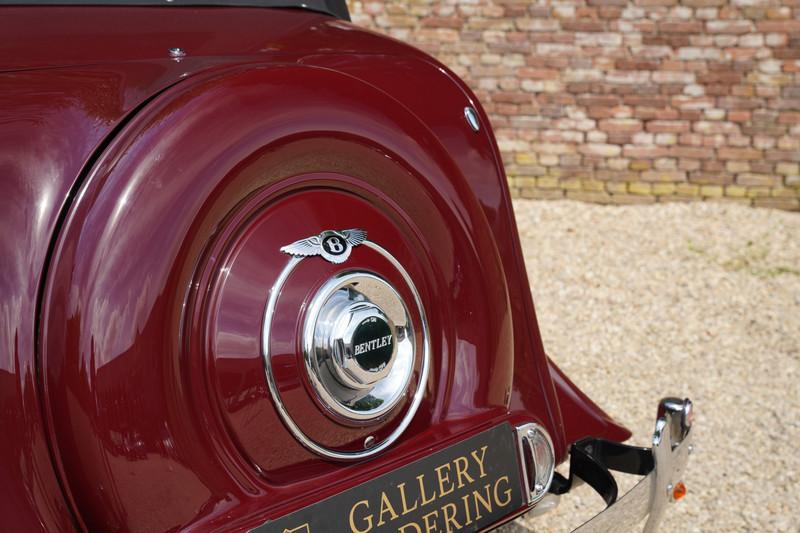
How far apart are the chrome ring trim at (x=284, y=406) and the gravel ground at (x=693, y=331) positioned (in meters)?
1.45

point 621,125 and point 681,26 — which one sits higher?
point 681,26

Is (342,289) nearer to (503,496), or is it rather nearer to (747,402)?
(503,496)

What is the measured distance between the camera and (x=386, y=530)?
5.51 feet

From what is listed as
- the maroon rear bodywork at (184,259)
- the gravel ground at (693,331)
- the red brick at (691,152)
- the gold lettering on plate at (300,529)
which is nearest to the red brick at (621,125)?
the red brick at (691,152)

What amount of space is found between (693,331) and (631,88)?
232 cm

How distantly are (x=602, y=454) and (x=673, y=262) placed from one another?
3.76 m

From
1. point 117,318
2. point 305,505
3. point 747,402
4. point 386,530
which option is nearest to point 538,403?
point 386,530

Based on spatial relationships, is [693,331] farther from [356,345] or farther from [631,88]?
[356,345]

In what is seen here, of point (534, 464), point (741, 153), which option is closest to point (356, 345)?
point (534, 464)

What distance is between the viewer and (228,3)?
2322 mm

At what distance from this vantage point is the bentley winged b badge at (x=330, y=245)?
5.28 feet

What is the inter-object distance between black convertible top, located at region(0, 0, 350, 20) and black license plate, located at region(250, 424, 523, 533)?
1.19 m

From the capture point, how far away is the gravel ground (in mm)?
3363

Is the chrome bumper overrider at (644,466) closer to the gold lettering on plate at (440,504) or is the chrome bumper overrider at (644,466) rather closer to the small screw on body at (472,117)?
the gold lettering on plate at (440,504)
